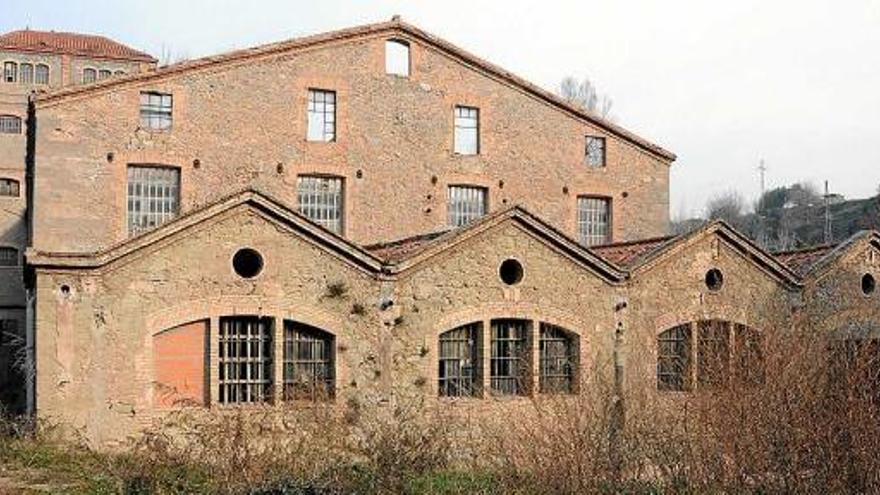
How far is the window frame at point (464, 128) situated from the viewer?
27500 millimetres

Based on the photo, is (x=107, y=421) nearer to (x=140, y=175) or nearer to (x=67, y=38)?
(x=140, y=175)

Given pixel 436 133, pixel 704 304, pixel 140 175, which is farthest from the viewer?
pixel 436 133

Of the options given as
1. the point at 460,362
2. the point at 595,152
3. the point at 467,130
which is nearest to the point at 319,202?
the point at 467,130

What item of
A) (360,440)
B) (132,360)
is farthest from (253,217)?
(360,440)

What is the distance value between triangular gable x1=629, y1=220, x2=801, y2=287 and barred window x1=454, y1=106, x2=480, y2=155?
7.52m

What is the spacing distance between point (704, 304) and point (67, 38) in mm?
43786

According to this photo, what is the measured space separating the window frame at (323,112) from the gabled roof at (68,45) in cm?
3132

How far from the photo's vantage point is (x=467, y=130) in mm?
27766

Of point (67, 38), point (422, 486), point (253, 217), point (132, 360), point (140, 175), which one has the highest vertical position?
point (67, 38)

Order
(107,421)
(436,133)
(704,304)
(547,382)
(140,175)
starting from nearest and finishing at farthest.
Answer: (107,421) → (547,382) → (704,304) → (140,175) → (436,133)

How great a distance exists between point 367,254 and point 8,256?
22.1 meters

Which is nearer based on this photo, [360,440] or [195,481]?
[195,481]

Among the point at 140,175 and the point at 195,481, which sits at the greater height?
the point at 140,175

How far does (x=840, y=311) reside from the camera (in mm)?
22047
